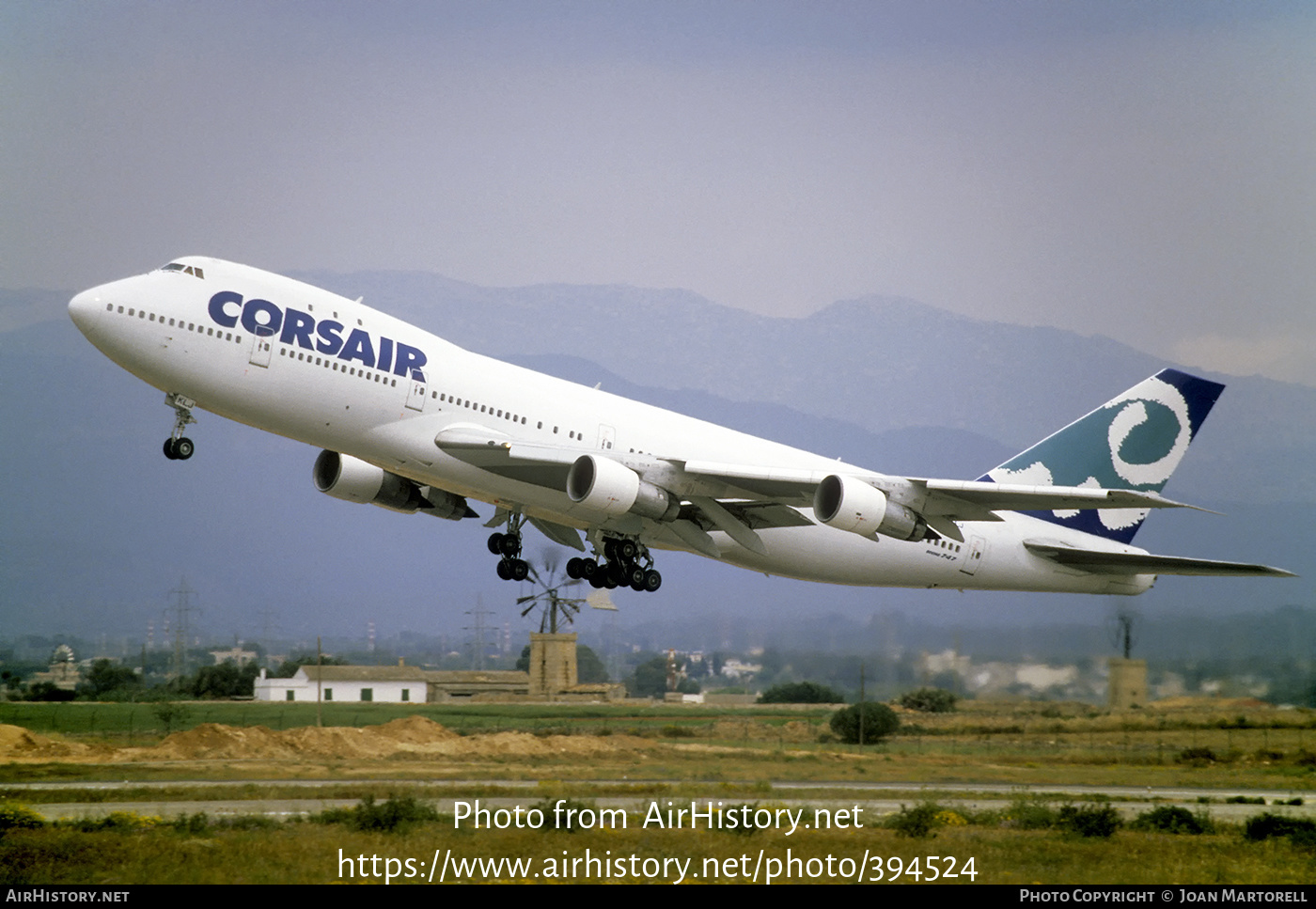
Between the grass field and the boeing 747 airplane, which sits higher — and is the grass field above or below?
below

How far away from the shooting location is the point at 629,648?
106 m

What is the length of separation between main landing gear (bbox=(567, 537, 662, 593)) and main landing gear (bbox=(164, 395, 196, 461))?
9592mm

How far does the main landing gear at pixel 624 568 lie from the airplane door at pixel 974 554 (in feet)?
29.4

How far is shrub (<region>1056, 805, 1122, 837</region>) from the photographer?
25.3 m

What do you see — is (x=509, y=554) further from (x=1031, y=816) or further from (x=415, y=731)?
(x=415, y=731)

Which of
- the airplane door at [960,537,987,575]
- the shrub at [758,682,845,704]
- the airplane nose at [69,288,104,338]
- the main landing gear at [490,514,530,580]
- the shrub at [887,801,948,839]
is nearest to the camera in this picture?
the airplane nose at [69,288,104,338]

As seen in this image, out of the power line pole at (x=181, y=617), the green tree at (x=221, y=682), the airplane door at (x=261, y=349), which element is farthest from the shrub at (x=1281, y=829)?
the power line pole at (x=181, y=617)

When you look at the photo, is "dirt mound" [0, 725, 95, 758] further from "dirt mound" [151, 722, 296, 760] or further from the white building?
the white building

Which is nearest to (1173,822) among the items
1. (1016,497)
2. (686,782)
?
(1016,497)

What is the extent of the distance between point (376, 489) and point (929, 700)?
2228 centimetres

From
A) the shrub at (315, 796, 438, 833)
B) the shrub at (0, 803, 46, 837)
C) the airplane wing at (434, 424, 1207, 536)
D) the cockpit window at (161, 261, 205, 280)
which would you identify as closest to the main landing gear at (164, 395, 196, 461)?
the cockpit window at (161, 261, 205, 280)

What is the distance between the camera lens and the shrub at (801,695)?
168 feet

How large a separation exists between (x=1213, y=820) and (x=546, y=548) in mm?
55092

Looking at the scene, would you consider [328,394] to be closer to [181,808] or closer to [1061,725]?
[181,808]
